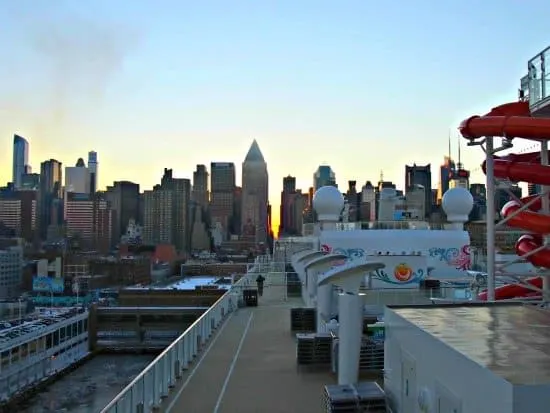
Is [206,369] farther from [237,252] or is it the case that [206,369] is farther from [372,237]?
[237,252]

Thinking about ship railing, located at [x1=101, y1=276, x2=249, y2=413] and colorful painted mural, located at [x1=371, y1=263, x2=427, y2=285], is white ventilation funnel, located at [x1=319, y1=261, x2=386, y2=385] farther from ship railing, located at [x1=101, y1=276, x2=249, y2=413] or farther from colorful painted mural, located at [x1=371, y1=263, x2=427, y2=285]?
colorful painted mural, located at [x1=371, y1=263, x2=427, y2=285]

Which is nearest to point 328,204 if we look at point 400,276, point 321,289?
point 400,276


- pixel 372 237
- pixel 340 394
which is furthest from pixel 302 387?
pixel 372 237

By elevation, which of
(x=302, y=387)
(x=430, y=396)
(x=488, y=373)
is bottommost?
(x=302, y=387)

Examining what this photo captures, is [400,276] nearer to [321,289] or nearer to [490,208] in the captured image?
[490,208]

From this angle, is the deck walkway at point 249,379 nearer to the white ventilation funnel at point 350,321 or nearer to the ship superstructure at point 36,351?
the white ventilation funnel at point 350,321

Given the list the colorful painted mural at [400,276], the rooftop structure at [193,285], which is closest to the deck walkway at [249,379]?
the colorful painted mural at [400,276]
